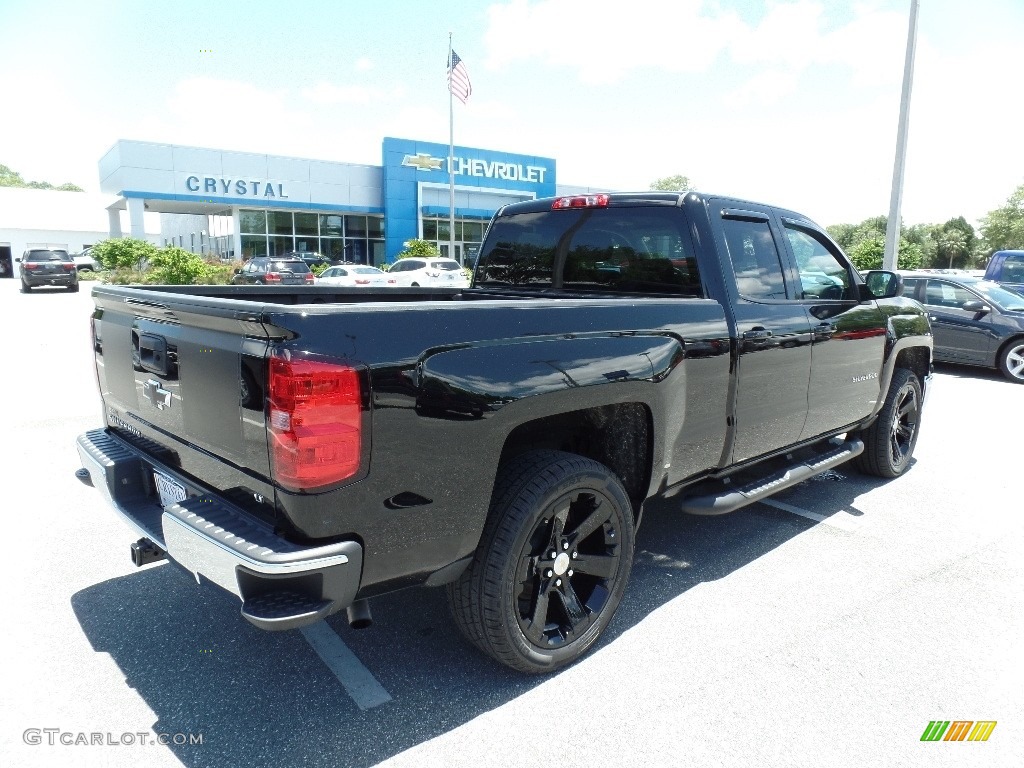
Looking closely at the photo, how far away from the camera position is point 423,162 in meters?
38.1

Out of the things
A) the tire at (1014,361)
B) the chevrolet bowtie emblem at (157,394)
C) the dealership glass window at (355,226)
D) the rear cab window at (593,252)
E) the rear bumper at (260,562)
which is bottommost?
the tire at (1014,361)

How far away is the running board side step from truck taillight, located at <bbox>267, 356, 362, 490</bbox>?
201 cm

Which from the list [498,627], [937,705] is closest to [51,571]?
[498,627]

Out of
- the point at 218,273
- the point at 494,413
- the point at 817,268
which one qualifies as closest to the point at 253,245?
the point at 218,273

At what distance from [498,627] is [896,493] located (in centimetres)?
387

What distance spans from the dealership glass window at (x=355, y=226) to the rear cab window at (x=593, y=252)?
36523 millimetres

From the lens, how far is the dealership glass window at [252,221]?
35688 millimetres

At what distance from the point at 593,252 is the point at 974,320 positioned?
959 cm

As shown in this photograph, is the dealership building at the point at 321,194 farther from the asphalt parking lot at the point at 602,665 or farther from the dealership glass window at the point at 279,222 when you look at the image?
the asphalt parking lot at the point at 602,665

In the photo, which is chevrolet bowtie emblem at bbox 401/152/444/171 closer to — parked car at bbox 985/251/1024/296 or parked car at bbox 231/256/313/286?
parked car at bbox 231/256/313/286

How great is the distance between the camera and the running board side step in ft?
11.4

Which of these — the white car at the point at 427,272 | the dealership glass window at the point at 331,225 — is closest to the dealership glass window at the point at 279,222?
the dealership glass window at the point at 331,225

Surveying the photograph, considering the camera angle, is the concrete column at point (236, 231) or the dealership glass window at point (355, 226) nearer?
the concrete column at point (236, 231)

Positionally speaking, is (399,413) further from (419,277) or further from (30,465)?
(419,277)
